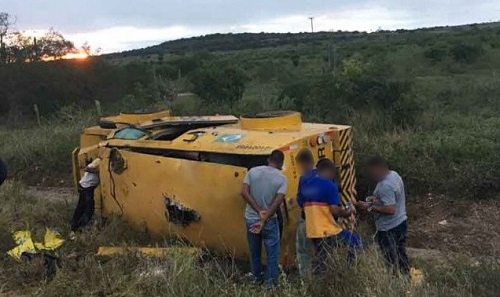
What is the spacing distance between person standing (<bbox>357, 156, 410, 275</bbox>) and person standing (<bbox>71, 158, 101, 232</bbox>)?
11.8ft

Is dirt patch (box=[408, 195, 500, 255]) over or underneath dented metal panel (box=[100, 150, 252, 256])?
underneath

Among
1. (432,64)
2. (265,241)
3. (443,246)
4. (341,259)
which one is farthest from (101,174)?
(432,64)

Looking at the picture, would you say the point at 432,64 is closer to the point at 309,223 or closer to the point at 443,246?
the point at 443,246

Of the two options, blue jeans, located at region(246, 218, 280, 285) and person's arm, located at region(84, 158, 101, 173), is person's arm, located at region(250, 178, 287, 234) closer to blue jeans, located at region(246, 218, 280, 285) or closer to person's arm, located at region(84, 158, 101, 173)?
blue jeans, located at region(246, 218, 280, 285)

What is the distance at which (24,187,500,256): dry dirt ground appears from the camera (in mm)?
8539

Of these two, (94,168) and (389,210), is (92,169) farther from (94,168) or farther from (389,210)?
(389,210)

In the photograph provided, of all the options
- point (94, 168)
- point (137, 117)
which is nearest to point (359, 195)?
point (137, 117)

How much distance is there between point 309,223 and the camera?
6188mm

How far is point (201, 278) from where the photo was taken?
578 centimetres

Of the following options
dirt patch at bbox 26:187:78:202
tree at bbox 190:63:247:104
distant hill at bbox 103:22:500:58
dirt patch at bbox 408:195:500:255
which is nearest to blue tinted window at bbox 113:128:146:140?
dirt patch at bbox 408:195:500:255

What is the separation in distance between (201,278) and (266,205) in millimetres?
1042

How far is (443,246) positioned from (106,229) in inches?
165

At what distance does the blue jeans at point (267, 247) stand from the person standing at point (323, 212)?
0.44 meters

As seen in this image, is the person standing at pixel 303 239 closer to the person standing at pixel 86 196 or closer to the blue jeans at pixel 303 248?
the blue jeans at pixel 303 248
